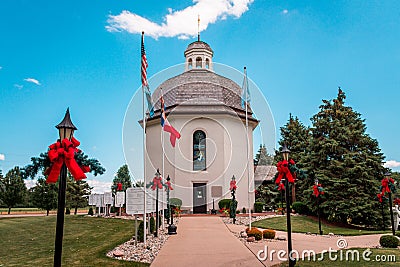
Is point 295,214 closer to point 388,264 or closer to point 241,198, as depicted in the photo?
point 241,198

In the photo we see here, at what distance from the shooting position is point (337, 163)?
66.2 feet

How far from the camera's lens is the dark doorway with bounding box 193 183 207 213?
874 inches

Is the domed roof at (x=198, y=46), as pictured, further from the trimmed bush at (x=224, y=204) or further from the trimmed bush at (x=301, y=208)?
the trimmed bush at (x=301, y=208)

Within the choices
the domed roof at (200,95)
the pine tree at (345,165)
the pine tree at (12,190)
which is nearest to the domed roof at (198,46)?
the domed roof at (200,95)

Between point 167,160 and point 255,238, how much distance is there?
43.0ft

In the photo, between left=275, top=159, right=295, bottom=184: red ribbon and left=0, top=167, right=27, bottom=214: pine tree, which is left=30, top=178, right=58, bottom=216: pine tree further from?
left=275, top=159, right=295, bottom=184: red ribbon

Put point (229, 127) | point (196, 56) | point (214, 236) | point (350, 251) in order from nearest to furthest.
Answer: point (350, 251) < point (214, 236) < point (229, 127) < point (196, 56)

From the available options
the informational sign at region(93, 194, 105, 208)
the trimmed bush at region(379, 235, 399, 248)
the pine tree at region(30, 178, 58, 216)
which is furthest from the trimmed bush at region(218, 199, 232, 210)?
the pine tree at region(30, 178, 58, 216)

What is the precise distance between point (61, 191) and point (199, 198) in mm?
17751

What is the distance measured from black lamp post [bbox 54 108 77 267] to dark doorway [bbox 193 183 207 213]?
57.0 ft

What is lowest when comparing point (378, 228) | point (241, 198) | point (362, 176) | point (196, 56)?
point (378, 228)

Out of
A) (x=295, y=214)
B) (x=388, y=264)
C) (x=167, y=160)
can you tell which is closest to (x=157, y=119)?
(x=167, y=160)

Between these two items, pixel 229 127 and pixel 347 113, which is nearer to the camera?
pixel 347 113

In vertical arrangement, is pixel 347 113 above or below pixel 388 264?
above
